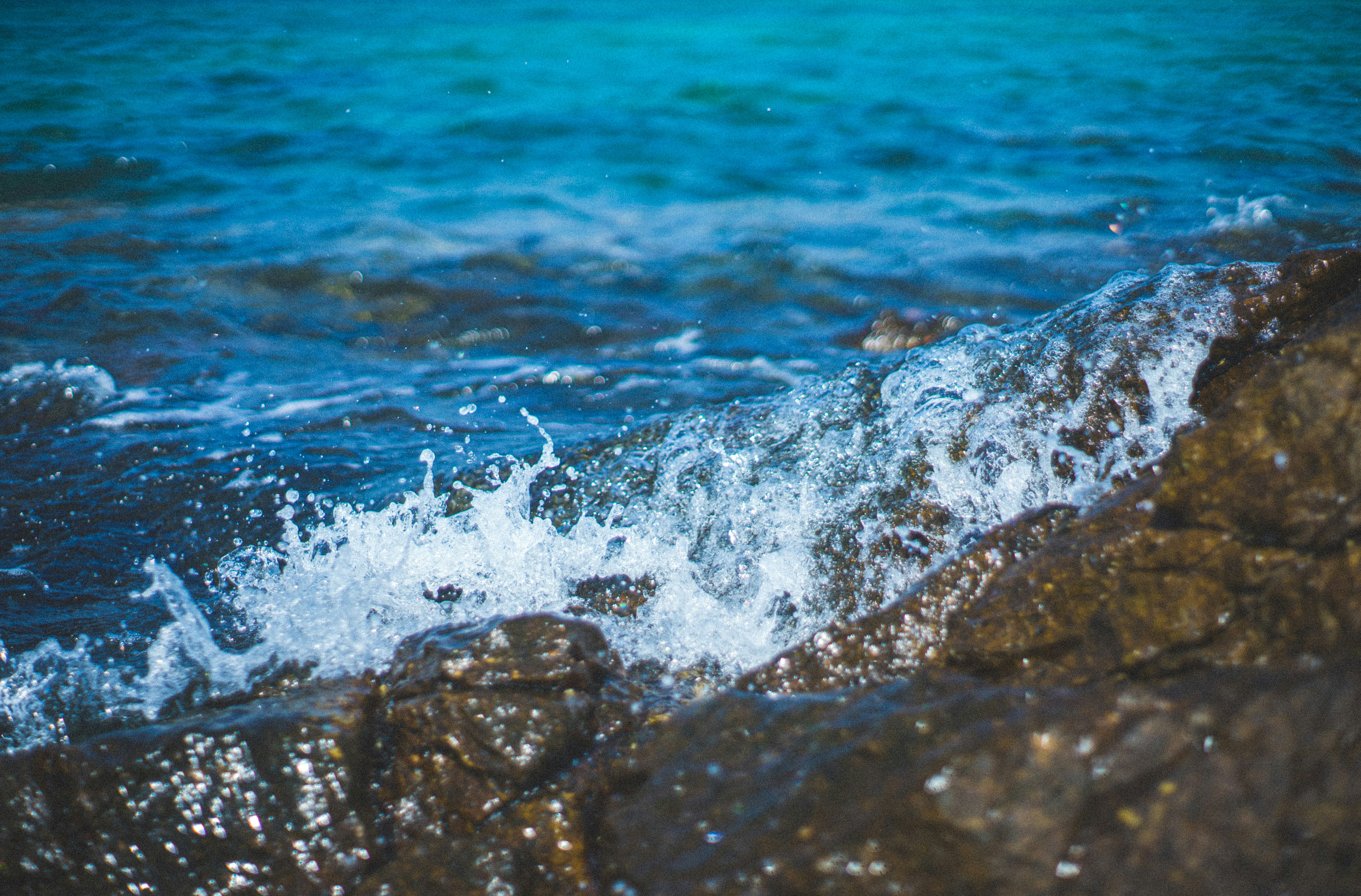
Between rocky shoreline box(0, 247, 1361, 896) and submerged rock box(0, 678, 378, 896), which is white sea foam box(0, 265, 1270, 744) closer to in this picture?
rocky shoreline box(0, 247, 1361, 896)

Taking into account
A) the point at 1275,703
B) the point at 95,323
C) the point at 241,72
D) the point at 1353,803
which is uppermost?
the point at 241,72

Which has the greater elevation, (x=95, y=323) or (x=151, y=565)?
(x=95, y=323)

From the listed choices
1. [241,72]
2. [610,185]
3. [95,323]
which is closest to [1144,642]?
[95,323]

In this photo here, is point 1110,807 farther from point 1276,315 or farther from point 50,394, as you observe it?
point 50,394

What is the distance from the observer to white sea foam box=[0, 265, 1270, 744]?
3.11 metres

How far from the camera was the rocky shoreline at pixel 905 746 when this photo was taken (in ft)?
4.84

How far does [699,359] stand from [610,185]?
445 cm

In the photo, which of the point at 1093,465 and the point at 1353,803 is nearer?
the point at 1353,803

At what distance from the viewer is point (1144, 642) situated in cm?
207

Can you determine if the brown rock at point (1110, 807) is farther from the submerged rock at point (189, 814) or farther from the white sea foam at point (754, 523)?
the white sea foam at point (754, 523)

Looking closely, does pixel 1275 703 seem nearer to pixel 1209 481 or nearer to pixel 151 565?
pixel 1209 481

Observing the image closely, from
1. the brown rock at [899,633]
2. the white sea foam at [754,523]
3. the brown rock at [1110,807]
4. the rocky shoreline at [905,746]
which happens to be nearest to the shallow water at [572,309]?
the white sea foam at [754,523]

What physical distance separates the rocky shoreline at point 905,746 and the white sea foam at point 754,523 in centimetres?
35

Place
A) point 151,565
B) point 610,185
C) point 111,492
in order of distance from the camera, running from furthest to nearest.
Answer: point 610,185
point 111,492
point 151,565
